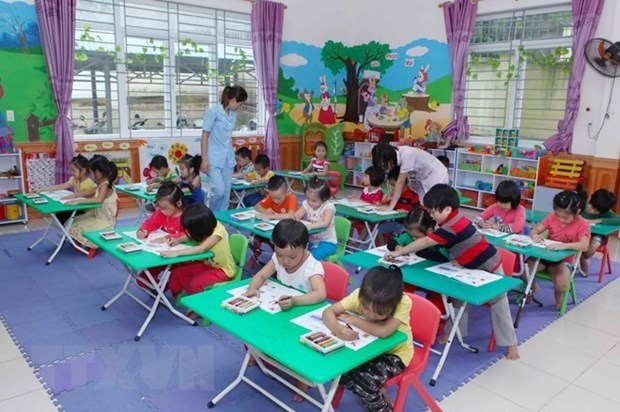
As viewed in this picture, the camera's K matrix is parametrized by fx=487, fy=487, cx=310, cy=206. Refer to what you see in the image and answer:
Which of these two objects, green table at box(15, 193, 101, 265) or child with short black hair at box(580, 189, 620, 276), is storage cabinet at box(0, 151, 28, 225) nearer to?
green table at box(15, 193, 101, 265)

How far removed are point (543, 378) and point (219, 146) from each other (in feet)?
13.7

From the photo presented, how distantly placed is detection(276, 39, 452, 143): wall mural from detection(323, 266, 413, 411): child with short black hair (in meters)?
7.12

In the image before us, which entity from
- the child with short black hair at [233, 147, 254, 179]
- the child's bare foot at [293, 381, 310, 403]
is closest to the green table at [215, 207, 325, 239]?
the child's bare foot at [293, 381, 310, 403]

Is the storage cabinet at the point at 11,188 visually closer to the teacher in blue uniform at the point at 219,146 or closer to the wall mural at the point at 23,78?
the wall mural at the point at 23,78

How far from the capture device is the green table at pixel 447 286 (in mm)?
2822

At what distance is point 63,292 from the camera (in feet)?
14.6

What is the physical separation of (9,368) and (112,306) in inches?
41.1

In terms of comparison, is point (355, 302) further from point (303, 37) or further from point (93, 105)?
point (303, 37)

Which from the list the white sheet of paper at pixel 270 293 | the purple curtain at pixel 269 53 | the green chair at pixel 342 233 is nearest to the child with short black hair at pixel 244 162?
the purple curtain at pixel 269 53

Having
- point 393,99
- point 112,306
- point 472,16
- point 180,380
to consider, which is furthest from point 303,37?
point 180,380

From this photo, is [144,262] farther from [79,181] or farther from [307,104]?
[307,104]

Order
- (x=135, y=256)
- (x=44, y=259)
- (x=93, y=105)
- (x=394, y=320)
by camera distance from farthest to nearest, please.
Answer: (x=93, y=105)
(x=44, y=259)
(x=135, y=256)
(x=394, y=320)

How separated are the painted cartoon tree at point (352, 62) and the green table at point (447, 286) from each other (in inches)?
286

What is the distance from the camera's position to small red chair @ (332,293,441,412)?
2.40m
